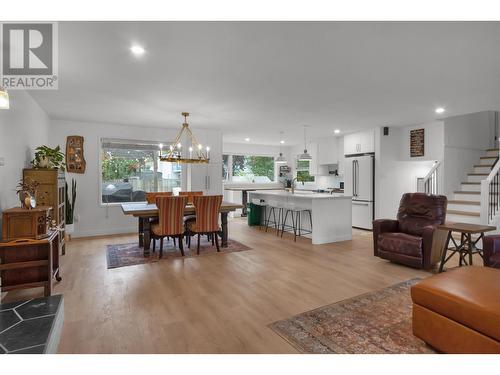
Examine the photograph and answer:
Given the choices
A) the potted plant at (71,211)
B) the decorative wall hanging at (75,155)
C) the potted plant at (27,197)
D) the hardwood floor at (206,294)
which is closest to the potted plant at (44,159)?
the potted plant at (27,197)

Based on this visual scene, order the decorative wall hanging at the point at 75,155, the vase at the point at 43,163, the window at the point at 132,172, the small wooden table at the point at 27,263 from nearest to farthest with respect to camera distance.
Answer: the small wooden table at the point at 27,263, the vase at the point at 43,163, the decorative wall hanging at the point at 75,155, the window at the point at 132,172

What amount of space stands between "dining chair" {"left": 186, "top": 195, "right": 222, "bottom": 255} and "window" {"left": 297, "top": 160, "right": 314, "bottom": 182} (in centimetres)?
588

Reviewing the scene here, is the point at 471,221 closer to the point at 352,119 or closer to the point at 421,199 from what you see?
the point at 421,199

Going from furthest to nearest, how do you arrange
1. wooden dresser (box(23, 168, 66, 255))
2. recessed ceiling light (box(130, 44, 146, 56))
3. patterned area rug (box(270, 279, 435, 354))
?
wooden dresser (box(23, 168, 66, 255))
recessed ceiling light (box(130, 44, 146, 56))
patterned area rug (box(270, 279, 435, 354))

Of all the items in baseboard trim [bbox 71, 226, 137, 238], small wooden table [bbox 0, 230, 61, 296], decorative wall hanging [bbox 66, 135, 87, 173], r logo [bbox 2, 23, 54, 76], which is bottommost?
baseboard trim [bbox 71, 226, 137, 238]

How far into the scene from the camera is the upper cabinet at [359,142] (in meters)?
6.82

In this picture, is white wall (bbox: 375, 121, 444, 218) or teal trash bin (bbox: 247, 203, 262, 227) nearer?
white wall (bbox: 375, 121, 444, 218)

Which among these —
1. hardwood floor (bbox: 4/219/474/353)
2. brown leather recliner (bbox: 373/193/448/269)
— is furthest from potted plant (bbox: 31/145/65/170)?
brown leather recliner (bbox: 373/193/448/269)

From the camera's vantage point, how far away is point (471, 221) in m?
5.36

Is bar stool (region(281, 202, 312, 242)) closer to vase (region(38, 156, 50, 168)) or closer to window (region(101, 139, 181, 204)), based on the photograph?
window (region(101, 139, 181, 204))

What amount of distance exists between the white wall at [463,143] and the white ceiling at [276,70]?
1024mm

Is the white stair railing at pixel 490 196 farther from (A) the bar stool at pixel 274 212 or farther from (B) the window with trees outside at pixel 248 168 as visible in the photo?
(B) the window with trees outside at pixel 248 168

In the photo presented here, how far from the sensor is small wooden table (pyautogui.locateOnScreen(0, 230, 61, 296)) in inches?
112
